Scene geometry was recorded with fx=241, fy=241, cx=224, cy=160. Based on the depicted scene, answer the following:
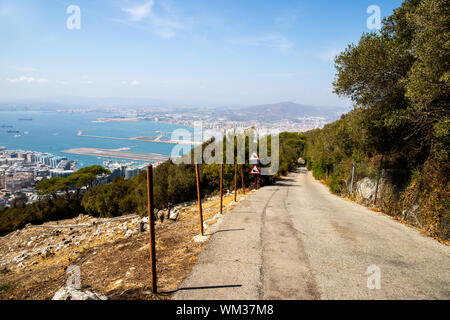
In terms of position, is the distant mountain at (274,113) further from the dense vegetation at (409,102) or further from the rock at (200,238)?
the rock at (200,238)

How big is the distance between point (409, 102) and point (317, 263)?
7730mm

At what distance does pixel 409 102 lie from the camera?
8.78 m

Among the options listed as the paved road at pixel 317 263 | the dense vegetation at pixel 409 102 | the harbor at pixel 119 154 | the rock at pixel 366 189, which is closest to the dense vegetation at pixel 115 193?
the rock at pixel 366 189

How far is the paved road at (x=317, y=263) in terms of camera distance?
348cm

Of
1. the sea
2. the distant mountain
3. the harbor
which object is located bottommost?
the harbor

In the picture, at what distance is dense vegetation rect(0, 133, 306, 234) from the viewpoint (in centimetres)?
2066

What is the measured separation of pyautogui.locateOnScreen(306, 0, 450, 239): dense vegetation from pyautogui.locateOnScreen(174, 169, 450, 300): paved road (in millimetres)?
1660

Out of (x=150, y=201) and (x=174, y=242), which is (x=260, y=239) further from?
(x=150, y=201)

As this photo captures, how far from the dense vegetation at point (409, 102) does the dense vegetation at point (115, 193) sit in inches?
379

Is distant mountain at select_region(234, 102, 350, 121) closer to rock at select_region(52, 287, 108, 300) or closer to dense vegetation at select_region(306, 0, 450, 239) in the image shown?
dense vegetation at select_region(306, 0, 450, 239)

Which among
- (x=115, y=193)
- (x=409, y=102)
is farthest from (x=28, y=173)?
(x=409, y=102)

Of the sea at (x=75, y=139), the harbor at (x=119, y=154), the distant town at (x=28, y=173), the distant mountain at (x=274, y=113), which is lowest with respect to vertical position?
the distant town at (x=28, y=173)

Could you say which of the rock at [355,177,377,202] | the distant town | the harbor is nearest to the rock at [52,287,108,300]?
the rock at [355,177,377,202]
